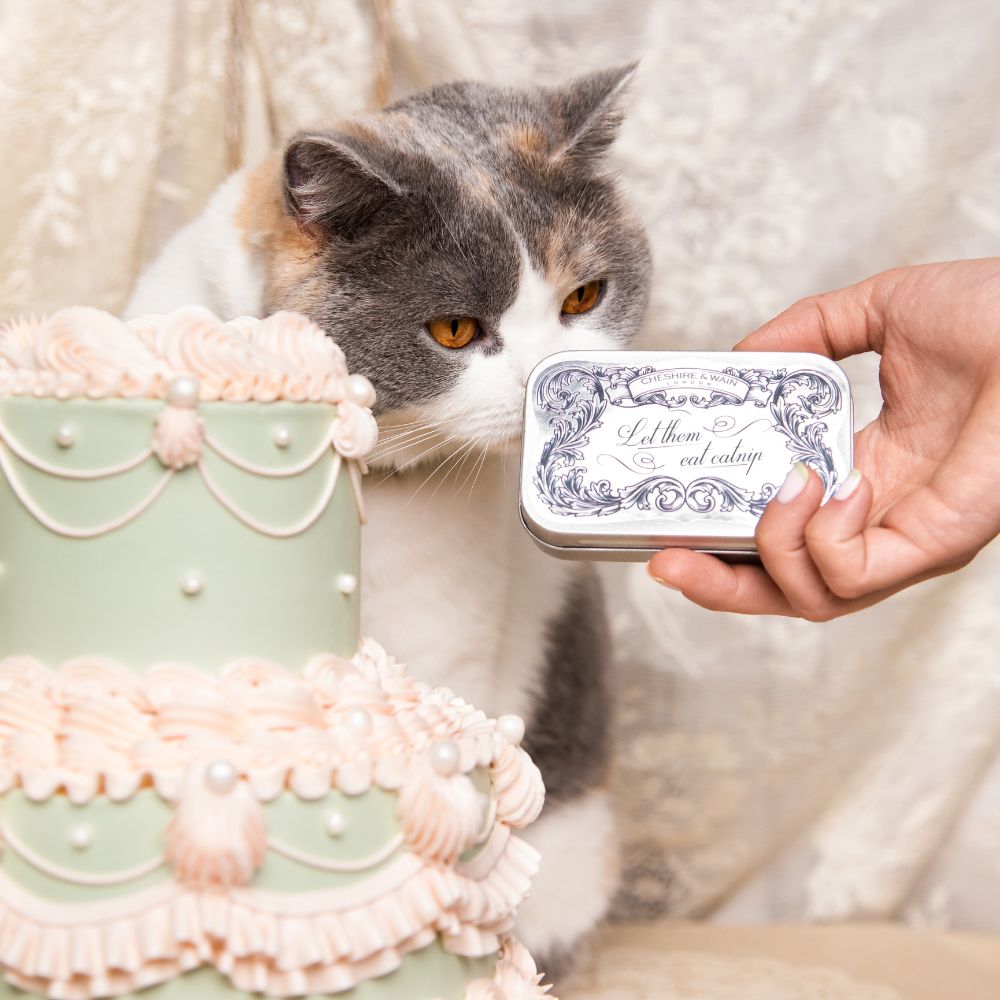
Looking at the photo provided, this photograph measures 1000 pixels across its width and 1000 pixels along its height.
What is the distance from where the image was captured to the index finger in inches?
47.0

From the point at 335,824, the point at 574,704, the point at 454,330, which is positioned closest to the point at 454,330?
the point at 454,330

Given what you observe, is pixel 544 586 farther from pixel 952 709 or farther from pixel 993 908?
pixel 993 908

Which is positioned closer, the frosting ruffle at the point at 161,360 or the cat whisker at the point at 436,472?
the frosting ruffle at the point at 161,360

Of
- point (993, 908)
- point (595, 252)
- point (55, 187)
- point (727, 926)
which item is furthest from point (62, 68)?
point (993, 908)

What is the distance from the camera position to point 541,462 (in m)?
1.00

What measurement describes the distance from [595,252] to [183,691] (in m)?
0.78

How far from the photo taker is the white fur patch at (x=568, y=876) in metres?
1.50

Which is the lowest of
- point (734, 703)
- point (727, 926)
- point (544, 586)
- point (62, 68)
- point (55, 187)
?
point (727, 926)

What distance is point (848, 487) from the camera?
927 millimetres

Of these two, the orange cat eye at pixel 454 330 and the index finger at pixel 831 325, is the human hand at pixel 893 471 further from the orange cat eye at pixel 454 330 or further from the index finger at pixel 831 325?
the orange cat eye at pixel 454 330

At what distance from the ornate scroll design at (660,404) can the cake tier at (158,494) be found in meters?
0.26

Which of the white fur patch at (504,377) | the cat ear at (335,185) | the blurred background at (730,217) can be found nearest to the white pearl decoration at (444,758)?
the white fur patch at (504,377)

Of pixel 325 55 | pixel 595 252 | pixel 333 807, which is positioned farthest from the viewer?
pixel 325 55

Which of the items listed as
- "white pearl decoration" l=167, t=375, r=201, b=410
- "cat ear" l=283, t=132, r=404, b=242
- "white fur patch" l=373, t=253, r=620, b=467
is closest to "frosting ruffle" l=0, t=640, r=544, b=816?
"white pearl decoration" l=167, t=375, r=201, b=410
